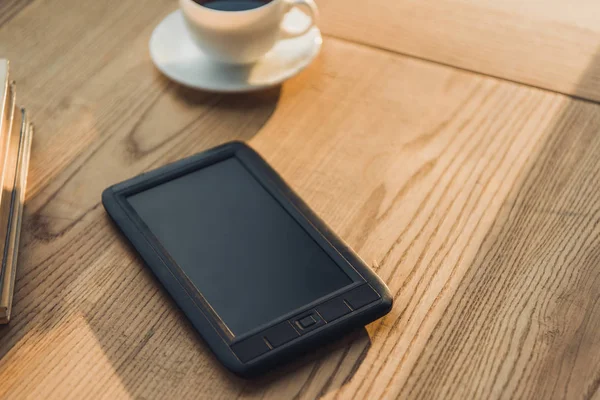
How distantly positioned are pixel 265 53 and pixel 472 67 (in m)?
0.29

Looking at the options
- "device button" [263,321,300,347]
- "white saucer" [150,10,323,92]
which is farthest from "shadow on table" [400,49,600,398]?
"white saucer" [150,10,323,92]

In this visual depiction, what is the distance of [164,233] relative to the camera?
677mm

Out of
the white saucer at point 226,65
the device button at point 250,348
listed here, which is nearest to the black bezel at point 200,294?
the device button at point 250,348

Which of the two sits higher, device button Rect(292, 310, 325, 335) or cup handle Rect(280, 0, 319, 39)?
cup handle Rect(280, 0, 319, 39)

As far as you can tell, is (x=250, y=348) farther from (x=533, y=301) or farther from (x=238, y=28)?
(x=238, y=28)

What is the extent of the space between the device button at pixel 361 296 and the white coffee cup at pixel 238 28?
382 millimetres

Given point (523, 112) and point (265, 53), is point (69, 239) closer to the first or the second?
point (265, 53)

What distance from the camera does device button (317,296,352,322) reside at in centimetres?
60

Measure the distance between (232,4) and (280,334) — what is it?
49 centimetres

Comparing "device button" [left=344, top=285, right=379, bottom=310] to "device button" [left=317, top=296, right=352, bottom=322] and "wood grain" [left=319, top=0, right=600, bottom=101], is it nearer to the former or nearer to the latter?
"device button" [left=317, top=296, right=352, bottom=322]

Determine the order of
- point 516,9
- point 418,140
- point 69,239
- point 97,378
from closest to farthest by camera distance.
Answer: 1. point 97,378
2. point 69,239
3. point 418,140
4. point 516,9

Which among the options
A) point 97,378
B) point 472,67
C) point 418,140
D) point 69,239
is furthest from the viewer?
point 472,67

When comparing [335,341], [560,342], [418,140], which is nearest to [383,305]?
[335,341]

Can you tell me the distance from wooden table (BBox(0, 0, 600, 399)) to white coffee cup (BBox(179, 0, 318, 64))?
0.06 m
